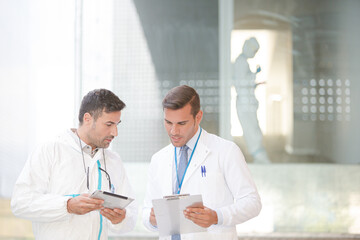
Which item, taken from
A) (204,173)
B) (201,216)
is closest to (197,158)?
(204,173)

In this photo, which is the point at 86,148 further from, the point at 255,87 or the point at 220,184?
the point at 255,87

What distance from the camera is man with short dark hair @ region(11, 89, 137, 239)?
2.79 metres

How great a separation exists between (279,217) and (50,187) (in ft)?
14.7

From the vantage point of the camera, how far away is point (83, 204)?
270cm

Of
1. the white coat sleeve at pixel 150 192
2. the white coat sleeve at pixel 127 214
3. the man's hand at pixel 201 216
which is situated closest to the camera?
the man's hand at pixel 201 216

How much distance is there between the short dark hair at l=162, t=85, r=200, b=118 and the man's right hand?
76 centimetres

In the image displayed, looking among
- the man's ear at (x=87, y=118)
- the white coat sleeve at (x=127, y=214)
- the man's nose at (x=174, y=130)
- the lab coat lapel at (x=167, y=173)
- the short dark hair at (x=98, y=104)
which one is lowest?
the white coat sleeve at (x=127, y=214)

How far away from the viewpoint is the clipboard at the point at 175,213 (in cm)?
270

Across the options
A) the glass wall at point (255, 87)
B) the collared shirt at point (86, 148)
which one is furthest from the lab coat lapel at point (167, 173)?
the glass wall at point (255, 87)

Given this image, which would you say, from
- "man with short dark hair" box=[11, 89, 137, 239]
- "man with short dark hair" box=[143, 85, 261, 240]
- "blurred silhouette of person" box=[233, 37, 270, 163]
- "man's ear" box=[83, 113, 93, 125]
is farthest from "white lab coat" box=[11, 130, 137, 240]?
"blurred silhouette of person" box=[233, 37, 270, 163]

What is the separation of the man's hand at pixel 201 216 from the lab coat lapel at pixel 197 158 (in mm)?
335

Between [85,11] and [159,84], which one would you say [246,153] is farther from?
[85,11]

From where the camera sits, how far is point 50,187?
9.64ft

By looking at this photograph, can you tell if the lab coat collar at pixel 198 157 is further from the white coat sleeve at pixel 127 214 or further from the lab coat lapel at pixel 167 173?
the white coat sleeve at pixel 127 214
